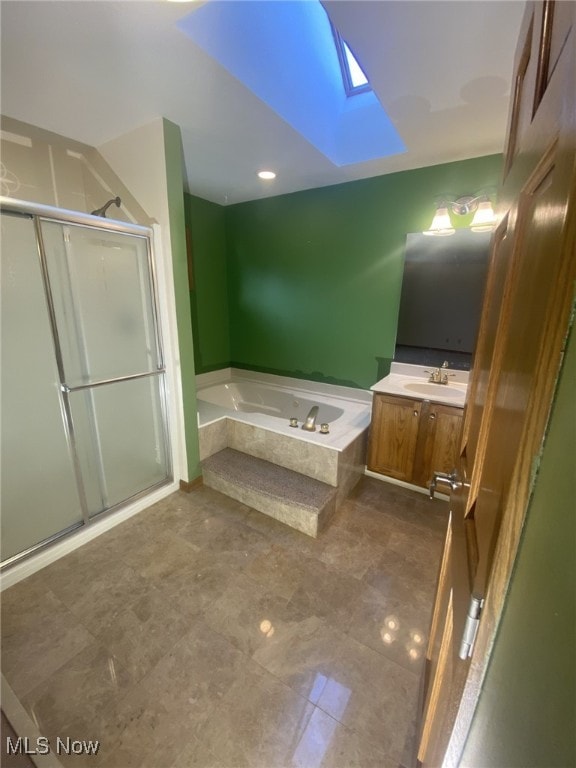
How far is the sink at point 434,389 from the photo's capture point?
2.35 meters

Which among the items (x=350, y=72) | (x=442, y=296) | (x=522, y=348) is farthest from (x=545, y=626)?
(x=350, y=72)

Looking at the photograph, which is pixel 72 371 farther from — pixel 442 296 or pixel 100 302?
pixel 442 296

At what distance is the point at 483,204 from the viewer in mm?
2152

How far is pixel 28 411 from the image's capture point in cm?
168

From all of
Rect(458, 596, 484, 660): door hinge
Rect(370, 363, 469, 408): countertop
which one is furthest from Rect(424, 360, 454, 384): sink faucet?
Rect(458, 596, 484, 660): door hinge

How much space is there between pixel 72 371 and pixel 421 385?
96.4 inches

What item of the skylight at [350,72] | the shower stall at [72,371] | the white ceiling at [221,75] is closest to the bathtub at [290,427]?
the shower stall at [72,371]

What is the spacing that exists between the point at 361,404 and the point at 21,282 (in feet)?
8.46

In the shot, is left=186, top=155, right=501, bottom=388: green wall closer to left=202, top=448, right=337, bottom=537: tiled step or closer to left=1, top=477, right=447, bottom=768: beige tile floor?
left=202, top=448, right=337, bottom=537: tiled step

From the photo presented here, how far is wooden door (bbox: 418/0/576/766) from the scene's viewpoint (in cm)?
33

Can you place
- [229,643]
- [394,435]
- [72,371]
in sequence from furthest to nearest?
[394,435]
[72,371]
[229,643]

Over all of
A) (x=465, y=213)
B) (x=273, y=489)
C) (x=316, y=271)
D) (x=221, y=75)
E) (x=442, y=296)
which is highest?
(x=221, y=75)

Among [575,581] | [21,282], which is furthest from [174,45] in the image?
[575,581]

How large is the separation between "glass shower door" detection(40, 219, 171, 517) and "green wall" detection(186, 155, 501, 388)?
1.24m
